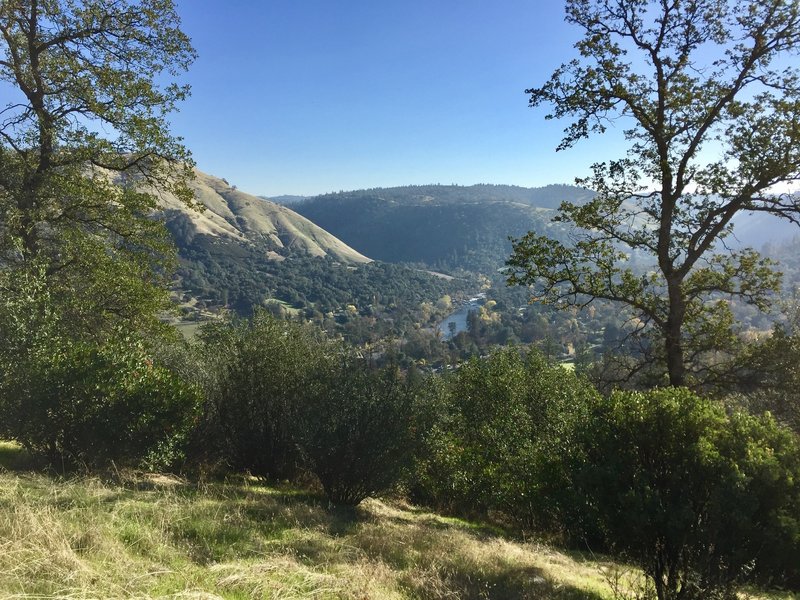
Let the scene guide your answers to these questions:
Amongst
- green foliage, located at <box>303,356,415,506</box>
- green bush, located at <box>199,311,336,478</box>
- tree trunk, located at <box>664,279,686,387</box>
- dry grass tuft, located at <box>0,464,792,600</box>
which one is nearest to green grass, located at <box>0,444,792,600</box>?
dry grass tuft, located at <box>0,464,792,600</box>

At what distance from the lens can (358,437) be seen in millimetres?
9227

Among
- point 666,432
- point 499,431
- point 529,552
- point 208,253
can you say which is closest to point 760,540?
point 666,432

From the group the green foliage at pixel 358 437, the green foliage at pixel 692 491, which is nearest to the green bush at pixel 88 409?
the green foliage at pixel 358 437

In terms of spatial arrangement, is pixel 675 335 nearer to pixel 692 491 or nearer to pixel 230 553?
pixel 692 491

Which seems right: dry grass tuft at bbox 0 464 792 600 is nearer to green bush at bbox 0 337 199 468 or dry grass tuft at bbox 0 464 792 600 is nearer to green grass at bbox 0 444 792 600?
green grass at bbox 0 444 792 600

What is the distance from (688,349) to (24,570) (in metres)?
12.5

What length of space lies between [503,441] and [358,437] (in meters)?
7.12

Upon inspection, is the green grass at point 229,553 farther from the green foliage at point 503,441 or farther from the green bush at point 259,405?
the green bush at point 259,405

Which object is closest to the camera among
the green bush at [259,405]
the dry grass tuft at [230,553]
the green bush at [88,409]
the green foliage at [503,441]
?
the dry grass tuft at [230,553]

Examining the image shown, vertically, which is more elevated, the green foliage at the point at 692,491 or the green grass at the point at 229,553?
the green foliage at the point at 692,491

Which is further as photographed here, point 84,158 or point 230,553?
point 84,158

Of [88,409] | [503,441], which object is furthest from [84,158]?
[503,441]

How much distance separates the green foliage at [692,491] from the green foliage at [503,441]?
1.34 metres

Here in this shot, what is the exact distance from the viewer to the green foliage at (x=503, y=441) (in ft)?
35.9
